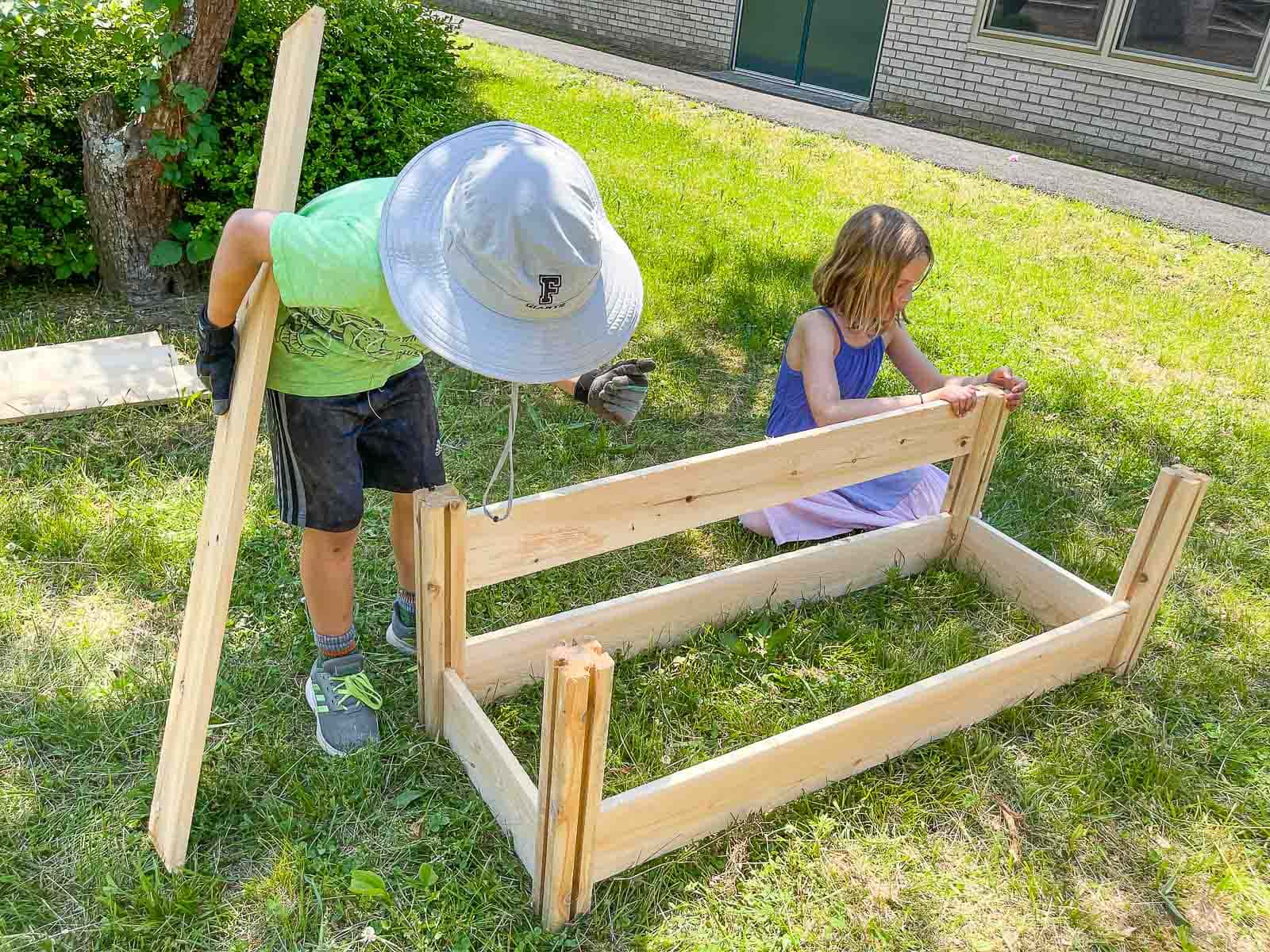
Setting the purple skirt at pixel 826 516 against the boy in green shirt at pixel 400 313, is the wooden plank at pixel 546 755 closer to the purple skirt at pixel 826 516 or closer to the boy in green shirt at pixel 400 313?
the boy in green shirt at pixel 400 313

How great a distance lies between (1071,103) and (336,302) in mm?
10545

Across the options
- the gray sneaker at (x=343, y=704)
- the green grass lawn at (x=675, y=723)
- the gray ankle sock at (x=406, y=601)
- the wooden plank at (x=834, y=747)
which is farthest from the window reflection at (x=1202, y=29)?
the gray sneaker at (x=343, y=704)

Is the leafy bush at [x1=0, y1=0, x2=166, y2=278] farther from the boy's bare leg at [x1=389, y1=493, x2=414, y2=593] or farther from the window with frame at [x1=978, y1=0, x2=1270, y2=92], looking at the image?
the window with frame at [x1=978, y1=0, x2=1270, y2=92]

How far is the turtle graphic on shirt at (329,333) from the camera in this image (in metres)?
2.23

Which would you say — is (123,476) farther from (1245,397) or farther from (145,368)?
(1245,397)

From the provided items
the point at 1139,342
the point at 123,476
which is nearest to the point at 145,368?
the point at 123,476

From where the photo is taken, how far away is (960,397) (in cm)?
313

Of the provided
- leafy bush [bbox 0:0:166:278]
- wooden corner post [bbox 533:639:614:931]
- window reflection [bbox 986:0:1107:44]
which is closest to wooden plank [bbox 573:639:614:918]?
wooden corner post [bbox 533:639:614:931]

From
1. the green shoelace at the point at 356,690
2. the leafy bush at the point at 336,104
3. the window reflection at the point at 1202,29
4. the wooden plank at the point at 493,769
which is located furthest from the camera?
the window reflection at the point at 1202,29

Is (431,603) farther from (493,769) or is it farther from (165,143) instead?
(165,143)

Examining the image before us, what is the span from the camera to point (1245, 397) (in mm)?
5066

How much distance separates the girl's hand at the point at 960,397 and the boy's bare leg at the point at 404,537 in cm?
175

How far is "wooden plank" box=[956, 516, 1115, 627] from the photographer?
123 inches

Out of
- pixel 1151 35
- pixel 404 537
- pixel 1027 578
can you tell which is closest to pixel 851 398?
pixel 1027 578
